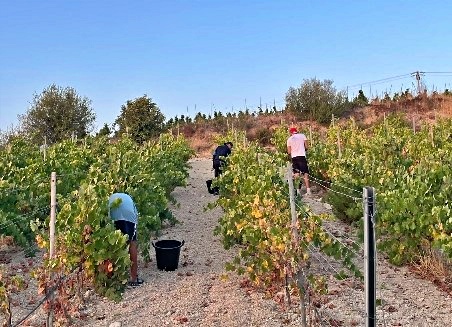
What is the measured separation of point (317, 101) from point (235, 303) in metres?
28.1

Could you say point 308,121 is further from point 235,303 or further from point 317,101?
point 235,303

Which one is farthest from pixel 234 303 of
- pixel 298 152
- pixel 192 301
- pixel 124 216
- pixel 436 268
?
pixel 298 152

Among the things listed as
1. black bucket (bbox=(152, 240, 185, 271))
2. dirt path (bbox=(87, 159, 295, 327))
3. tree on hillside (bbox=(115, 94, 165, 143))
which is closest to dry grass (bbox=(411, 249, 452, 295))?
dirt path (bbox=(87, 159, 295, 327))

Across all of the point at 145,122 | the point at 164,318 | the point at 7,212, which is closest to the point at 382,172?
the point at 164,318

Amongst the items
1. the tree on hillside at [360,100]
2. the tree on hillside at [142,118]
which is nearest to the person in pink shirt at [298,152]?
the tree on hillside at [142,118]

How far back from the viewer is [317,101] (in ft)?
107

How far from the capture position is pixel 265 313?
5.18 m

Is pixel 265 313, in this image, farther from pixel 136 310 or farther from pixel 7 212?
pixel 7 212

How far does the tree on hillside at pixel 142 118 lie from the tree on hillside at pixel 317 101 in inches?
354

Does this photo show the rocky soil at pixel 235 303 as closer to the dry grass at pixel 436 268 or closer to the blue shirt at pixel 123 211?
the dry grass at pixel 436 268

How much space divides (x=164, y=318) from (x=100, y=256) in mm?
886

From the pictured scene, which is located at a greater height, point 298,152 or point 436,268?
point 298,152

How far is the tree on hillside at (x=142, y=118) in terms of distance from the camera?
28703 millimetres

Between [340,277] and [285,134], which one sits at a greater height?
[285,134]
